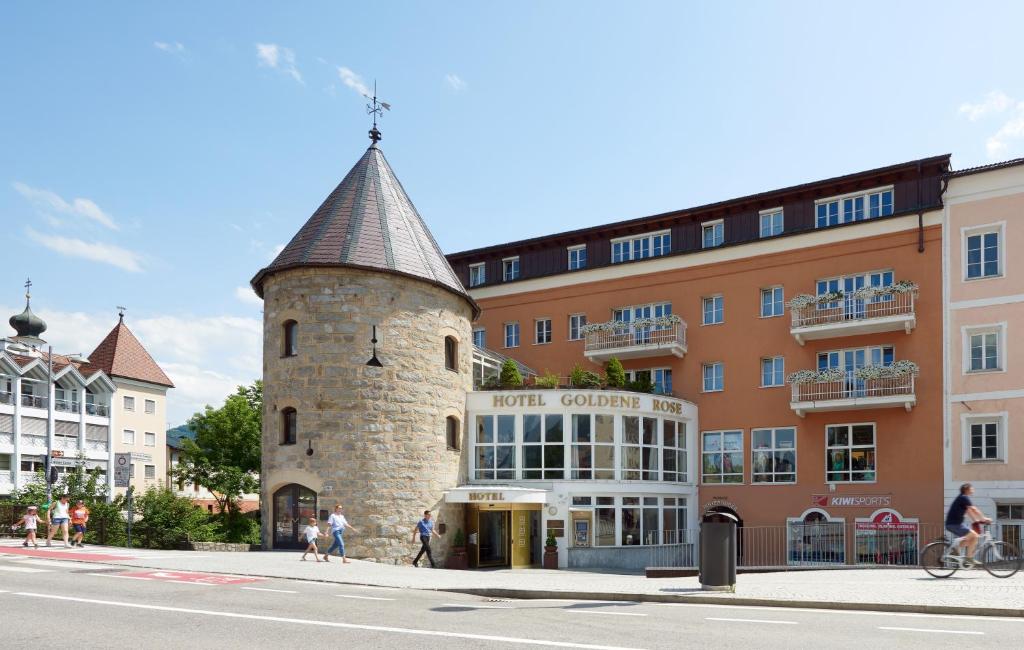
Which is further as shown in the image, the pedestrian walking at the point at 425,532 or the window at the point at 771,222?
the window at the point at 771,222

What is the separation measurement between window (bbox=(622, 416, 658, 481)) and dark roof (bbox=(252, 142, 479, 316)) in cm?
669

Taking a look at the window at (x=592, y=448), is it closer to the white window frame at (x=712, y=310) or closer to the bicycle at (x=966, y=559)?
the white window frame at (x=712, y=310)

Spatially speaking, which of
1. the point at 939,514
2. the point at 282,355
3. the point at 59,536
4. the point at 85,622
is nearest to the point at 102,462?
the point at 59,536

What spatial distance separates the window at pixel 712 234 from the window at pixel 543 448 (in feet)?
32.1

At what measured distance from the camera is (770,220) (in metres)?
34.6

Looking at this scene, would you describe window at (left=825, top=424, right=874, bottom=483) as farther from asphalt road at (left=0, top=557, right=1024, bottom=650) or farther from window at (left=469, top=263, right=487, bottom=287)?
asphalt road at (left=0, top=557, right=1024, bottom=650)

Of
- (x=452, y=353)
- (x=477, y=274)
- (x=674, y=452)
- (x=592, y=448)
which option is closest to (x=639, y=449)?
(x=592, y=448)

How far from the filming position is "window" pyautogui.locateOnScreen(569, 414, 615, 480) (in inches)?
1204

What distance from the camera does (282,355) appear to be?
27.7m

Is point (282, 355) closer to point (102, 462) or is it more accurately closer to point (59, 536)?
point (59, 536)

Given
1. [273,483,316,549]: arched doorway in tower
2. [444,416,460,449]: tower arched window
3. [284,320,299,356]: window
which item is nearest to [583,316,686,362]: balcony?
[444,416,460,449]: tower arched window

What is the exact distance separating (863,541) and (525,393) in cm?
1182

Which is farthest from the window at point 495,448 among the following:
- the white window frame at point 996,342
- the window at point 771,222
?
the white window frame at point 996,342

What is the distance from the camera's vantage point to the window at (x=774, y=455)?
3303 cm
